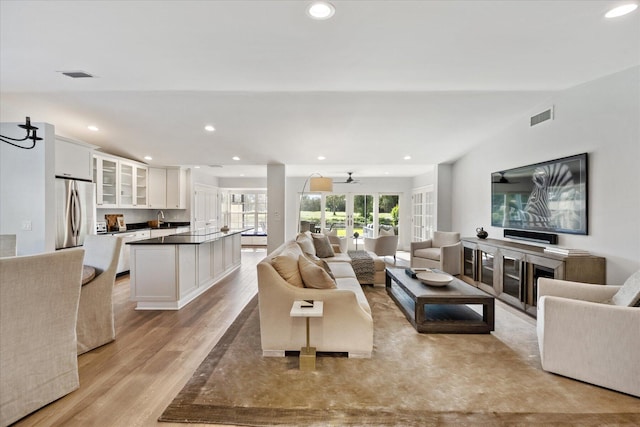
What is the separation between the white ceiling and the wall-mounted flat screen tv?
0.88 m

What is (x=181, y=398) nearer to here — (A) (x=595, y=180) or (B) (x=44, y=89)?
(B) (x=44, y=89)

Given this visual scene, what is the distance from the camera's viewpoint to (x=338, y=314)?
2.42 m

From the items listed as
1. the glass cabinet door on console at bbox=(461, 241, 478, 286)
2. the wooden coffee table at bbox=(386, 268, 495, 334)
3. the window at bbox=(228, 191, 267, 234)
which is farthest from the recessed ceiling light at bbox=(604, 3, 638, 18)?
the window at bbox=(228, 191, 267, 234)

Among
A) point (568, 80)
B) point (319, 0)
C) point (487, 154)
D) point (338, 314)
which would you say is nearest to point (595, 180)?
point (568, 80)

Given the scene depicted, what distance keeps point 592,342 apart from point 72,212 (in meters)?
6.18

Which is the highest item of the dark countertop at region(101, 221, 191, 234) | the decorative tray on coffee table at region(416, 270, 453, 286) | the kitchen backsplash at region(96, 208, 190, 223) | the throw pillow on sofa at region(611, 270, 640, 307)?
the kitchen backsplash at region(96, 208, 190, 223)

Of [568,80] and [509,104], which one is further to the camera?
[509,104]

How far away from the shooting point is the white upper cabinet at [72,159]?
422 cm

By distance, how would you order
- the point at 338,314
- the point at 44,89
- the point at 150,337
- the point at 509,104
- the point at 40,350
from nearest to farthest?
the point at 40,350, the point at 338,314, the point at 150,337, the point at 44,89, the point at 509,104

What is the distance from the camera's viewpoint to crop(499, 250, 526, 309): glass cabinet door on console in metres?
3.57

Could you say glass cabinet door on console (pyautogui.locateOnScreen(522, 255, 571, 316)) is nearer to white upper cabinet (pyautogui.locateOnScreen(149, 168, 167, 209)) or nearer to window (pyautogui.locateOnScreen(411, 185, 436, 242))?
window (pyautogui.locateOnScreen(411, 185, 436, 242))

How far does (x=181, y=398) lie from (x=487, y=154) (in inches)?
220

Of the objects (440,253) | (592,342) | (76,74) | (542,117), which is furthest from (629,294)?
(76,74)

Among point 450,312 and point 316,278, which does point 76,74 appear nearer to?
point 316,278
